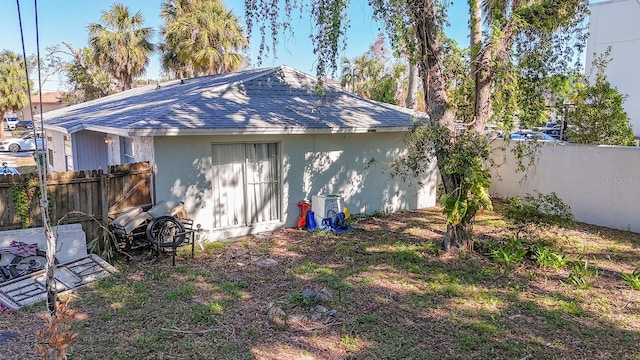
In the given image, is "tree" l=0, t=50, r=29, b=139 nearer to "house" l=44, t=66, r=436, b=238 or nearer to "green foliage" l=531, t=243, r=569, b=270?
"house" l=44, t=66, r=436, b=238

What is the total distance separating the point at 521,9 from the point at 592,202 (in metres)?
5.53

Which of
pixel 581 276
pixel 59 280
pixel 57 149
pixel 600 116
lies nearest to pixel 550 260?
pixel 581 276

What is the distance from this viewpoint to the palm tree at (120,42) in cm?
2205

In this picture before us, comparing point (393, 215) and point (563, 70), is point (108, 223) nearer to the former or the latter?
point (393, 215)

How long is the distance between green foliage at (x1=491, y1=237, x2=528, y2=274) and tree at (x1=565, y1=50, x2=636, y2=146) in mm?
4998

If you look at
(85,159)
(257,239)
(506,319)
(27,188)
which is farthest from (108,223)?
A: (506,319)

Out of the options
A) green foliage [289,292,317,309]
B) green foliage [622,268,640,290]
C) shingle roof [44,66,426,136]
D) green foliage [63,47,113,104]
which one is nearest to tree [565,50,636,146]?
shingle roof [44,66,426,136]

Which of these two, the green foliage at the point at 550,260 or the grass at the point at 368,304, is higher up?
the green foliage at the point at 550,260

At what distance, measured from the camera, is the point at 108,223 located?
7.52m

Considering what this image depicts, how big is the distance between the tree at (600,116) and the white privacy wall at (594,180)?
0.87 meters

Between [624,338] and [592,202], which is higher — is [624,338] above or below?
below

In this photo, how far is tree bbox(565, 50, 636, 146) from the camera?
1062cm

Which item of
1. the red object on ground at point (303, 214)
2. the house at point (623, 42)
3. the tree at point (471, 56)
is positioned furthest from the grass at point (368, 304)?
the house at point (623, 42)

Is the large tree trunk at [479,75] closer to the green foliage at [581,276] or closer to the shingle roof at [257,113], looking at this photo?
the shingle roof at [257,113]
